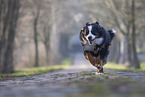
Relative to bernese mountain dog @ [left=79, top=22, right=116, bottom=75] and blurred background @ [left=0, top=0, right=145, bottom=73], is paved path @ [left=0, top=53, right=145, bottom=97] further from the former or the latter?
blurred background @ [left=0, top=0, right=145, bottom=73]

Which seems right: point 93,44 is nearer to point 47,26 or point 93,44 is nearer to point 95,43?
point 95,43

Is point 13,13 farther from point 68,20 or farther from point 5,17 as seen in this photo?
point 68,20

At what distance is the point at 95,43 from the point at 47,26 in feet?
106

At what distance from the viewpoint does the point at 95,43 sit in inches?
388

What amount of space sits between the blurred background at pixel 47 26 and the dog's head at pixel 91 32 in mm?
12924

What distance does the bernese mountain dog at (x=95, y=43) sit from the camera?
9805 mm

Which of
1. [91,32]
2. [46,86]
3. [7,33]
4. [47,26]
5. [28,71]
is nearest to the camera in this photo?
[46,86]

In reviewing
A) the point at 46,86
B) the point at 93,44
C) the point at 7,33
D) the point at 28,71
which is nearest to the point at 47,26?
the point at 28,71

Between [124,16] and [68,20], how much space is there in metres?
32.5

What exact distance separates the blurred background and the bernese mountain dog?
41.8 feet

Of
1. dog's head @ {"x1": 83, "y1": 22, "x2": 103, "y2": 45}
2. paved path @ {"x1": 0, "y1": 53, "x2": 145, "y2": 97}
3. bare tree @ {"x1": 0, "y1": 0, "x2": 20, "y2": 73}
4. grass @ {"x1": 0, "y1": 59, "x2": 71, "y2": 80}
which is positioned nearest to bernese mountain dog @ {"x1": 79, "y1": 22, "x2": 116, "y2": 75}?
dog's head @ {"x1": 83, "y1": 22, "x2": 103, "y2": 45}

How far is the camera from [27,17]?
127ft

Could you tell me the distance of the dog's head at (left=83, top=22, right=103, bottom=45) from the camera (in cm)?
974

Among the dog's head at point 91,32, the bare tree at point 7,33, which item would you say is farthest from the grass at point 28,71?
the dog's head at point 91,32
